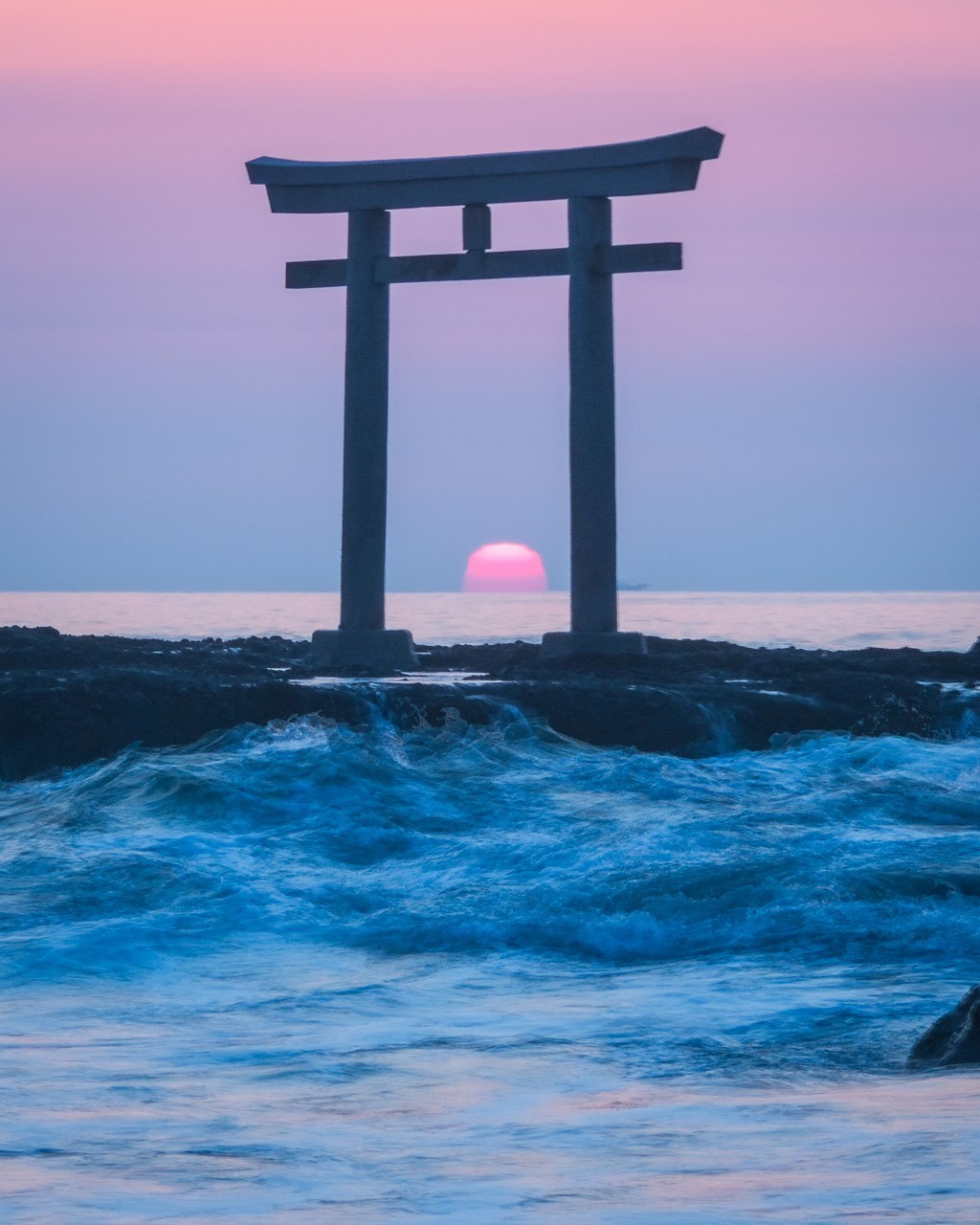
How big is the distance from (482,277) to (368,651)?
12.1ft

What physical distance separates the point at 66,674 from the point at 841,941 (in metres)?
7.25

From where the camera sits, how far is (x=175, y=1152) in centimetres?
499

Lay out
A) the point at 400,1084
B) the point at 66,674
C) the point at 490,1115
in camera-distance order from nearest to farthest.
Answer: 1. the point at 490,1115
2. the point at 400,1084
3. the point at 66,674

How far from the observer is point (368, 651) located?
51.1 feet

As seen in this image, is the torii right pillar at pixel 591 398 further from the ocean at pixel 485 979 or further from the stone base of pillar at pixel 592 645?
the ocean at pixel 485 979

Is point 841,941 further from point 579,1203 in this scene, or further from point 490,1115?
point 579,1203

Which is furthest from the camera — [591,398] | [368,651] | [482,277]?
[368,651]

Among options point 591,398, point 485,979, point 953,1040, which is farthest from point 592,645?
point 953,1040

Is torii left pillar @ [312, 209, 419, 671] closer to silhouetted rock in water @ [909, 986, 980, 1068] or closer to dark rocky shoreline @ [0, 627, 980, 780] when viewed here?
dark rocky shoreline @ [0, 627, 980, 780]

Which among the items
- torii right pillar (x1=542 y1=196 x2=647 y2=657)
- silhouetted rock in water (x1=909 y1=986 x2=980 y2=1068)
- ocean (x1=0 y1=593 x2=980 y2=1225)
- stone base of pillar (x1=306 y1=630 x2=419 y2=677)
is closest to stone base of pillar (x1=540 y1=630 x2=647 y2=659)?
torii right pillar (x1=542 y1=196 x2=647 y2=657)

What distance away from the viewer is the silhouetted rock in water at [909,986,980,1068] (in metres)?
5.60

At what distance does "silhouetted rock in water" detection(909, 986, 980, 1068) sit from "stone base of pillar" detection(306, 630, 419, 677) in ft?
32.6

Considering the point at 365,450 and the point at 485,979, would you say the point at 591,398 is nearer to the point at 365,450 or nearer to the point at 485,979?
the point at 365,450

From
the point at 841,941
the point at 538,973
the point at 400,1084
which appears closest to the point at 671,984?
the point at 538,973
